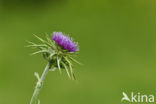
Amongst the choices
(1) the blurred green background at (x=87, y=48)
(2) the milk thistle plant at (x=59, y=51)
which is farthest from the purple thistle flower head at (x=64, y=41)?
(1) the blurred green background at (x=87, y=48)

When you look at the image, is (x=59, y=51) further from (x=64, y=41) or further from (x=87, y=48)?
(x=87, y=48)

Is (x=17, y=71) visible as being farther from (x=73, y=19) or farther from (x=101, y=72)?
(x=73, y=19)

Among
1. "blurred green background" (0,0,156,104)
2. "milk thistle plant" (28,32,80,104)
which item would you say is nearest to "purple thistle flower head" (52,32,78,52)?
"milk thistle plant" (28,32,80,104)

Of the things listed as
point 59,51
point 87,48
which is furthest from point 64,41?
point 87,48

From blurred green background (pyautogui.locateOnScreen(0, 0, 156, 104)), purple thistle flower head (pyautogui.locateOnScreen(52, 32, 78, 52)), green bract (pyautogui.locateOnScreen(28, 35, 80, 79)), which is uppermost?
blurred green background (pyautogui.locateOnScreen(0, 0, 156, 104))

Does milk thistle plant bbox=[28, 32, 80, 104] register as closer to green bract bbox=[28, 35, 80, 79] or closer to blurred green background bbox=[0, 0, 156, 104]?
green bract bbox=[28, 35, 80, 79]

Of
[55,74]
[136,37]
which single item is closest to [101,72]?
[55,74]
